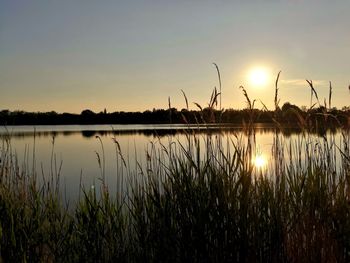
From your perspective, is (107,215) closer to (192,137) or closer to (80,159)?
(192,137)

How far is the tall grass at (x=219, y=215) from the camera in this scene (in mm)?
3455

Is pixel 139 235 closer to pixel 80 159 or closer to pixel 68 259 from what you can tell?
pixel 68 259

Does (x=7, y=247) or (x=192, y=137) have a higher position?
(x=192, y=137)

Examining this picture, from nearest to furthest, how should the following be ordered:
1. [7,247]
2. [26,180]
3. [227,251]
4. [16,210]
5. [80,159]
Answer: [227,251] < [7,247] < [16,210] < [26,180] < [80,159]

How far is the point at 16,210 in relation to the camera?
14.2 ft

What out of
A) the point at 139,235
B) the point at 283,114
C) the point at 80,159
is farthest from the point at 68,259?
the point at 80,159

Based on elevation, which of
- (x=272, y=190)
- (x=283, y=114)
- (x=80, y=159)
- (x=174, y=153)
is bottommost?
(x=80, y=159)

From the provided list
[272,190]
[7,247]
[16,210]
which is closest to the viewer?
[272,190]

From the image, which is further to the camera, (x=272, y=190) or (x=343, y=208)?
(x=272, y=190)

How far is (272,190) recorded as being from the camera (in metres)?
3.76

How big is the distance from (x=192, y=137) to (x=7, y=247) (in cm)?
201

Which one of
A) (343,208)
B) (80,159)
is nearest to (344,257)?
(343,208)

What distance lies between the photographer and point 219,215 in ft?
11.3

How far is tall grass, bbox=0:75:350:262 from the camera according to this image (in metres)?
3.46
